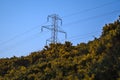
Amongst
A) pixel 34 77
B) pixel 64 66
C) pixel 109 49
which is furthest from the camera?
pixel 34 77

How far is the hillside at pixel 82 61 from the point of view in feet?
45.3

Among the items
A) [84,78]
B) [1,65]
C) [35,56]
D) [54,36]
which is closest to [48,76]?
[84,78]

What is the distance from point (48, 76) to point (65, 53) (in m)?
2.67

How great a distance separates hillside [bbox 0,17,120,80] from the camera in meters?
13.8

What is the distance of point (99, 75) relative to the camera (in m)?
13.8

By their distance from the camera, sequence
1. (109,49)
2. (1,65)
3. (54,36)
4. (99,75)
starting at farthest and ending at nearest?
1. (54,36)
2. (1,65)
3. (109,49)
4. (99,75)

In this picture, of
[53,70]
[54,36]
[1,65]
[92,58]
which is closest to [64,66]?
[53,70]

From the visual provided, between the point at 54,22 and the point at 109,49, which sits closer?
the point at 109,49

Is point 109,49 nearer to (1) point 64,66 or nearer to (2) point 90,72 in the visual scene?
(2) point 90,72

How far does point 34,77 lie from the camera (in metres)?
18.5

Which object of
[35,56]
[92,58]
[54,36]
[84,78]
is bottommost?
[84,78]

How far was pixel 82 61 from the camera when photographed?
1616 cm

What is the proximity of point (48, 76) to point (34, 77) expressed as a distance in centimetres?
128

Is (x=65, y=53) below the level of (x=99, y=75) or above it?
above
